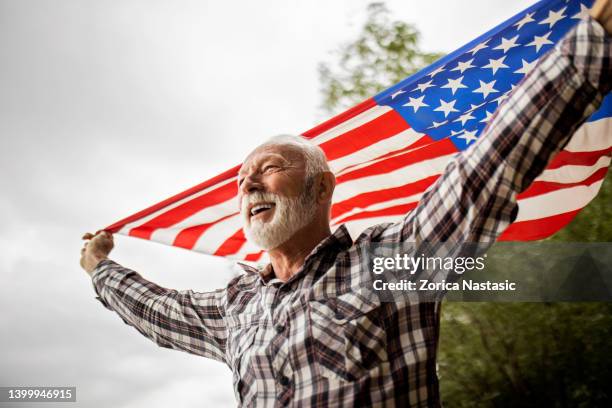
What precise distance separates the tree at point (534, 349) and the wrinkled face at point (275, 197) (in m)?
3.65

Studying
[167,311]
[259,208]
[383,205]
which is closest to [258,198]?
[259,208]

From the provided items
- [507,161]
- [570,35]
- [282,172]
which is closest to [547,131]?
[507,161]

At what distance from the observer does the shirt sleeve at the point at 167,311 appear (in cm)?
220

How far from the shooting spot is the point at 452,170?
1420mm

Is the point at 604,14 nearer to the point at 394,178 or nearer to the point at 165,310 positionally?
the point at 394,178

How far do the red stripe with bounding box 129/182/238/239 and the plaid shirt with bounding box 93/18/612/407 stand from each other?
2.85 feet

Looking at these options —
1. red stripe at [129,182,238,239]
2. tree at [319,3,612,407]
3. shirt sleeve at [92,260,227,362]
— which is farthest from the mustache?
tree at [319,3,612,407]

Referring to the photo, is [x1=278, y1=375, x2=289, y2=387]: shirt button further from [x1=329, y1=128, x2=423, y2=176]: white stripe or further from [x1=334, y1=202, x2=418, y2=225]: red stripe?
[x1=334, y1=202, x2=418, y2=225]: red stripe

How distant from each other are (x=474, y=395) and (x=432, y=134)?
3502 millimetres

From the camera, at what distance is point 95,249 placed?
271cm

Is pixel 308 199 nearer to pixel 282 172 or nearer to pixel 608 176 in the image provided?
pixel 282 172

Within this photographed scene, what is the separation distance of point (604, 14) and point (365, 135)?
1.50 metres

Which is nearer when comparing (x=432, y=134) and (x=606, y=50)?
(x=606, y=50)

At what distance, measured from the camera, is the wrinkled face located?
6.69 feet
